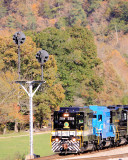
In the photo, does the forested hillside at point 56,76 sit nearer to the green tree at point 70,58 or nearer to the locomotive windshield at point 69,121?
the green tree at point 70,58

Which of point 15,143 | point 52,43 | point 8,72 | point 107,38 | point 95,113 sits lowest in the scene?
point 15,143

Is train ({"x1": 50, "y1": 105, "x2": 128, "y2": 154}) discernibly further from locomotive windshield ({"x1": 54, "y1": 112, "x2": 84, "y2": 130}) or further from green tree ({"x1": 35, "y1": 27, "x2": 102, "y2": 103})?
green tree ({"x1": 35, "y1": 27, "x2": 102, "y2": 103})

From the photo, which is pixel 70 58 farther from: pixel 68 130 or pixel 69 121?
pixel 68 130

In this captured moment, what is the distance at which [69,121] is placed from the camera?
3006 centimetres

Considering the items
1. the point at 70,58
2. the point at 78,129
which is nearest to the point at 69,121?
the point at 78,129

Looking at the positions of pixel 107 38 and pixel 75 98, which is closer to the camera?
pixel 75 98

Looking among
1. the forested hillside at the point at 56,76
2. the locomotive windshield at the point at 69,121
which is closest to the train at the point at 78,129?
the locomotive windshield at the point at 69,121

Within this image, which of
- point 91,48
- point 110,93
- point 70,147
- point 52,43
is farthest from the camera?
point 110,93

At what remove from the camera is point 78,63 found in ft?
246

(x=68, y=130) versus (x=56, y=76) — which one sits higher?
(x=56, y=76)

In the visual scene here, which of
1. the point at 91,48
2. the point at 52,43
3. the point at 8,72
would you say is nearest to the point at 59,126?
the point at 8,72

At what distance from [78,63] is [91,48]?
6040mm

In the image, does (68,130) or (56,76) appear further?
(56,76)

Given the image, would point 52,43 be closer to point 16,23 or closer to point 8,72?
point 8,72
